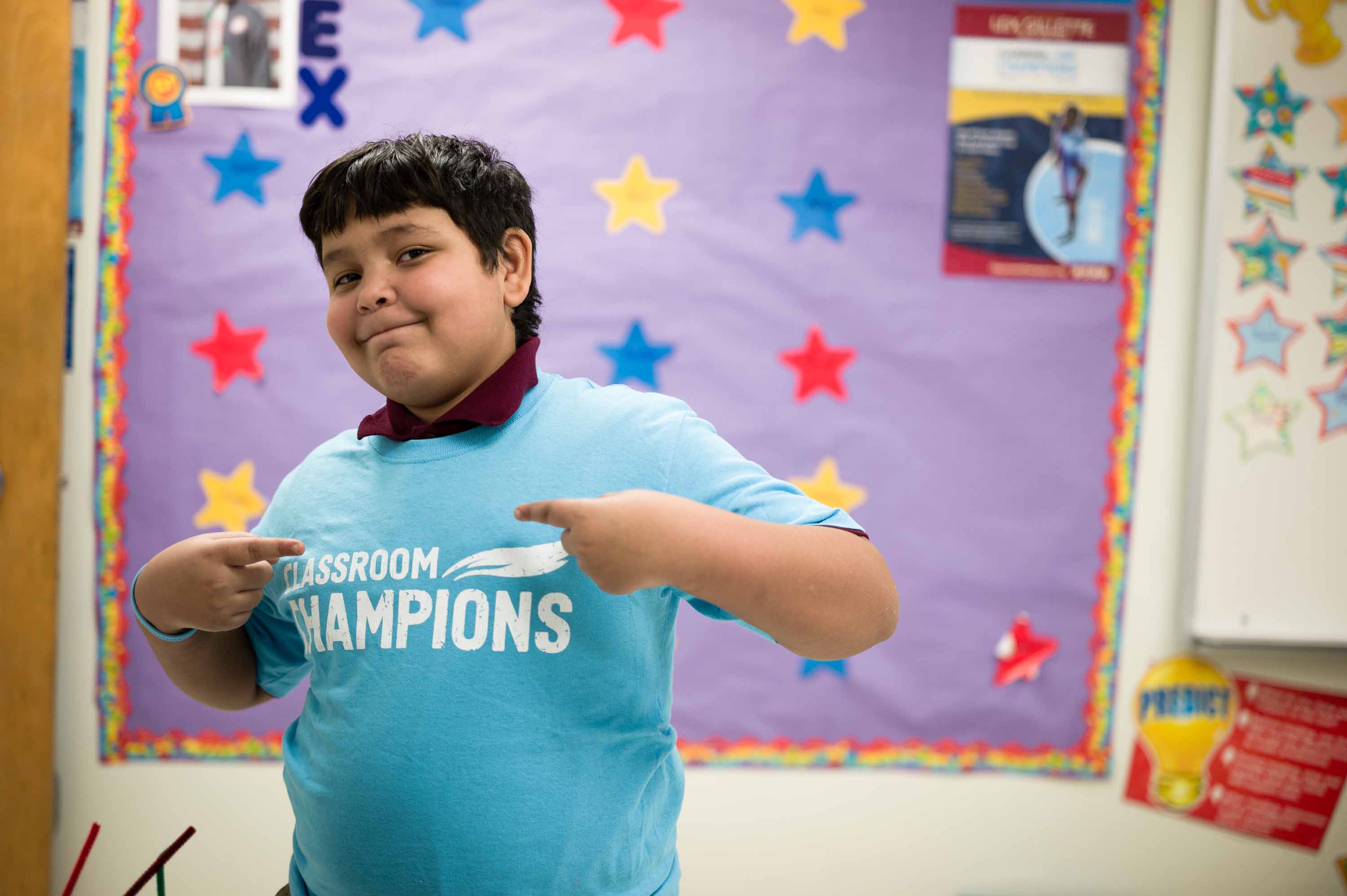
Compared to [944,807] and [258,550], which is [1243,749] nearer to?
[944,807]

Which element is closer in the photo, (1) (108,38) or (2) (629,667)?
(2) (629,667)

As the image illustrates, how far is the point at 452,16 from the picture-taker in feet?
4.67

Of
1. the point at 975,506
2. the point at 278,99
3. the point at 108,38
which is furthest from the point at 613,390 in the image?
the point at 108,38

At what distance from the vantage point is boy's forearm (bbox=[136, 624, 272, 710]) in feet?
2.34

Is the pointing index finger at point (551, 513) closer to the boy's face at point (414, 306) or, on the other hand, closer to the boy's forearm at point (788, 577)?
the boy's forearm at point (788, 577)

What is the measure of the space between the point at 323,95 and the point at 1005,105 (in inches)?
45.3

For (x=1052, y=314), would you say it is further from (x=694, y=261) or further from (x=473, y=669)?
(x=473, y=669)

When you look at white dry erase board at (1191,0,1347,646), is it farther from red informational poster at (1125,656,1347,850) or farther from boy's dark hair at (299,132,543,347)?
boy's dark hair at (299,132,543,347)

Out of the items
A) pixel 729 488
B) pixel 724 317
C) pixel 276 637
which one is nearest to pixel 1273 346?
pixel 724 317

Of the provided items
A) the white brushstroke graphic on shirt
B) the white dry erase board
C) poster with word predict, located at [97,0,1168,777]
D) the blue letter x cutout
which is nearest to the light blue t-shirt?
the white brushstroke graphic on shirt

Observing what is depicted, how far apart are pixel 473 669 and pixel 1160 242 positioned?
1.43 meters

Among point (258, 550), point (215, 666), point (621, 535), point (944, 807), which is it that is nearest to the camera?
point (621, 535)

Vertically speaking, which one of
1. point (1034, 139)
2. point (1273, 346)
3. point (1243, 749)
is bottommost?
point (1243, 749)

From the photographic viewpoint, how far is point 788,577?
54cm
